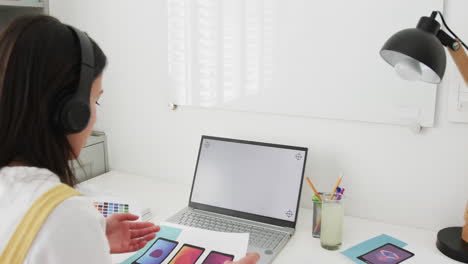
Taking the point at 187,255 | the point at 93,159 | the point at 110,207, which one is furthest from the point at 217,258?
the point at 93,159

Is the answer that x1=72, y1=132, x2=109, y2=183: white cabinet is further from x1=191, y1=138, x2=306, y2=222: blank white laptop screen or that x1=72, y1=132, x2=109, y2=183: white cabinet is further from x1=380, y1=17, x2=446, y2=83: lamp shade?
x1=380, y1=17, x2=446, y2=83: lamp shade

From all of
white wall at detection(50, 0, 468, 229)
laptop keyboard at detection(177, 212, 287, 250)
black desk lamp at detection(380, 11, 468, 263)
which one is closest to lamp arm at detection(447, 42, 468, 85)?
black desk lamp at detection(380, 11, 468, 263)

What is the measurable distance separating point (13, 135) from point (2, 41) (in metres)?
0.15

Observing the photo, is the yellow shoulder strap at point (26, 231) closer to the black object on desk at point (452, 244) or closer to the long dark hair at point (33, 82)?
the long dark hair at point (33, 82)

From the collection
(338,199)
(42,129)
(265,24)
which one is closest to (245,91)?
(265,24)

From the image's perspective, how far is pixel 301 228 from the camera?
1.33m

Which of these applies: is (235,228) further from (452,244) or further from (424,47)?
(424,47)

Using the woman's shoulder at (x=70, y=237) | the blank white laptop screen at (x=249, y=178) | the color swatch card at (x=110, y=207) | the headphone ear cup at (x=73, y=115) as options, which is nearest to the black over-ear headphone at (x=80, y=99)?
the headphone ear cup at (x=73, y=115)

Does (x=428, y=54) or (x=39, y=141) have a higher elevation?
(x=428, y=54)

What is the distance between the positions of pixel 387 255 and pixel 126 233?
669mm

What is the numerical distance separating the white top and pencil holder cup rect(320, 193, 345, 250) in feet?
2.14

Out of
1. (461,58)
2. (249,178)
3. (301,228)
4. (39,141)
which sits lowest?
(301,228)

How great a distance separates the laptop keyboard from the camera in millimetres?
1222

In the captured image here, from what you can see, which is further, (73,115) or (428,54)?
(428,54)
